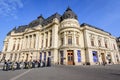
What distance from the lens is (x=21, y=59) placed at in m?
41.1

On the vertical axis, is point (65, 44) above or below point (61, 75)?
above

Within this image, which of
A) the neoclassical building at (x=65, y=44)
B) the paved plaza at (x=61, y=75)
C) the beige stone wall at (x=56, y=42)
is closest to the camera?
the paved plaza at (x=61, y=75)

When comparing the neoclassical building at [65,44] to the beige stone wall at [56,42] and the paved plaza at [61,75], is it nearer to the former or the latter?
the beige stone wall at [56,42]

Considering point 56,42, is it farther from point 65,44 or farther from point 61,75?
point 61,75

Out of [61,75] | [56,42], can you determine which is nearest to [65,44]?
[56,42]

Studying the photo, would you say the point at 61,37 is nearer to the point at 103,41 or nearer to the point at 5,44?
the point at 103,41

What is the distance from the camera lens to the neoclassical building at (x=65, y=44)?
31316mm

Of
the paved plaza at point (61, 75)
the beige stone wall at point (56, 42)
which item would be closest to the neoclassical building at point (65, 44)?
the beige stone wall at point (56, 42)

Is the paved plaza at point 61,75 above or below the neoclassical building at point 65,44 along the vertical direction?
below

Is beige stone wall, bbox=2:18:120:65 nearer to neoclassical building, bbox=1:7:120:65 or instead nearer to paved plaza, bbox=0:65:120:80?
neoclassical building, bbox=1:7:120:65

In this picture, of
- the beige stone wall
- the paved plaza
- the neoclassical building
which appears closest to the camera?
the paved plaza

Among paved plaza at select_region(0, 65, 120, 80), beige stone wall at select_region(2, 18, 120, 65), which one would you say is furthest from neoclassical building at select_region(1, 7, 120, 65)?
paved plaza at select_region(0, 65, 120, 80)

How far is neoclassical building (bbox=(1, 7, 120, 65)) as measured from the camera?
31316 mm

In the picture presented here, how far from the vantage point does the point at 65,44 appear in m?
31.0
